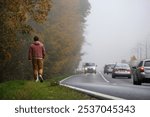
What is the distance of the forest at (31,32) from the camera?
25256mm

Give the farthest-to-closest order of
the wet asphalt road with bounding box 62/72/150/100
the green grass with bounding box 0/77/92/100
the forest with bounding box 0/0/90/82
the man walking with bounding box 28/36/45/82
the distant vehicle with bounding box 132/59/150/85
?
1. the distant vehicle with bounding box 132/59/150/85
2. the forest with bounding box 0/0/90/82
3. the man walking with bounding box 28/36/45/82
4. the wet asphalt road with bounding box 62/72/150/100
5. the green grass with bounding box 0/77/92/100

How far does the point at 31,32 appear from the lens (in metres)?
27.7

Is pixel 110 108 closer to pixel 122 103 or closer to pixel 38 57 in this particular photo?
pixel 122 103

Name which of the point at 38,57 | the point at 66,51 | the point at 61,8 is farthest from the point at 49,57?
the point at 38,57

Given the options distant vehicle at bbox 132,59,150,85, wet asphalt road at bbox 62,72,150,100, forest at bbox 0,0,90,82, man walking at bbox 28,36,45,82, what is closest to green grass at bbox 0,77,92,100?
wet asphalt road at bbox 62,72,150,100

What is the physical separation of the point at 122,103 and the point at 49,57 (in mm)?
40967

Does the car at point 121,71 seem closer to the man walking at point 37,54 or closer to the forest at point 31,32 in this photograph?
the forest at point 31,32

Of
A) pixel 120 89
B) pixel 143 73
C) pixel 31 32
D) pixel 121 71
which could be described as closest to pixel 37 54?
pixel 120 89

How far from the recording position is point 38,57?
1850cm

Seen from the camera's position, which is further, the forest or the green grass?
the forest

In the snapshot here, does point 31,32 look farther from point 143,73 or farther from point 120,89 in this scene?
point 120,89

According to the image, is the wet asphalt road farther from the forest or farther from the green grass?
the forest

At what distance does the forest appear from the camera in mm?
25256

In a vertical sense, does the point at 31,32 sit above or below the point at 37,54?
above
